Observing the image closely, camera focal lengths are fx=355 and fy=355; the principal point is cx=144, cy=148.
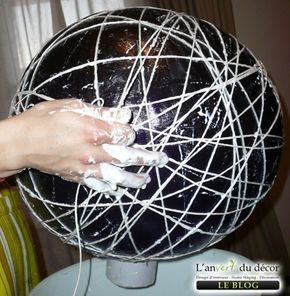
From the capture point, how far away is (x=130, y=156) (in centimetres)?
40

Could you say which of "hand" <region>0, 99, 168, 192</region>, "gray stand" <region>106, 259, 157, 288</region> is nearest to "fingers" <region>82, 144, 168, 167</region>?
"hand" <region>0, 99, 168, 192</region>

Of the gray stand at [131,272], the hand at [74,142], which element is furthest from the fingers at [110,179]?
the gray stand at [131,272]

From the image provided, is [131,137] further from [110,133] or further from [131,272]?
[131,272]

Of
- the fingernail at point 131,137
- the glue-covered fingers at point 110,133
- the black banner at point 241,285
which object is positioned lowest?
the black banner at point 241,285

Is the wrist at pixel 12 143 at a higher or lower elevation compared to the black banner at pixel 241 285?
higher

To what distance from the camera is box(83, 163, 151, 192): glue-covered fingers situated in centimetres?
41

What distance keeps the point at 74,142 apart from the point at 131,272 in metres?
0.35

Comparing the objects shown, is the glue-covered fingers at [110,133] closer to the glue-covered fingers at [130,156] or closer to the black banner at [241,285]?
the glue-covered fingers at [130,156]

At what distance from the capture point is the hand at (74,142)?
383mm

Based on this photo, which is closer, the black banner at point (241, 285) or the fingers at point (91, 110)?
the fingers at point (91, 110)

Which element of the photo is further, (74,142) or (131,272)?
(131,272)

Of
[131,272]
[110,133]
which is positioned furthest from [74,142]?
[131,272]

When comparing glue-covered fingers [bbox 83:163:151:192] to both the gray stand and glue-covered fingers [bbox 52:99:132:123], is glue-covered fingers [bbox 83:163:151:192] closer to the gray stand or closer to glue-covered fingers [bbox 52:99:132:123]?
glue-covered fingers [bbox 52:99:132:123]

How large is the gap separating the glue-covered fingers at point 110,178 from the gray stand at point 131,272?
0.25 metres
